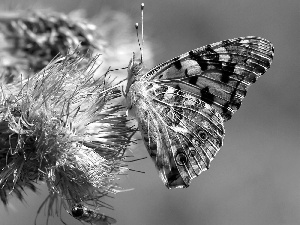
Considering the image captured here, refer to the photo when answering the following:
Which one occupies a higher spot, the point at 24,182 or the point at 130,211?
the point at 130,211

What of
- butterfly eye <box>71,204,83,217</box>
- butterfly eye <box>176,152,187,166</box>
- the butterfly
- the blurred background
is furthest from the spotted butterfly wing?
the blurred background

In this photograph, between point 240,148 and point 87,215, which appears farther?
point 240,148

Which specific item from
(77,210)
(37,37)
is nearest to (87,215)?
(77,210)

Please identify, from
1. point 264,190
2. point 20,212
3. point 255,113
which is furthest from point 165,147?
point 255,113

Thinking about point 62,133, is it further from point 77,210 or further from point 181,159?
point 181,159

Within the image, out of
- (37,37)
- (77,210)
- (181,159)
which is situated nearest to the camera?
(77,210)

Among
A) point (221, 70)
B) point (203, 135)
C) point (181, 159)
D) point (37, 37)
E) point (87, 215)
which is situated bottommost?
point (87, 215)

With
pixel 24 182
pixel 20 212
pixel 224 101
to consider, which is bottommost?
pixel 24 182

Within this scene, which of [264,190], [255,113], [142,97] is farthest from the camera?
[255,113]

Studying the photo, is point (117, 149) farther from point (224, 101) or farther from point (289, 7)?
point (289, 7)
